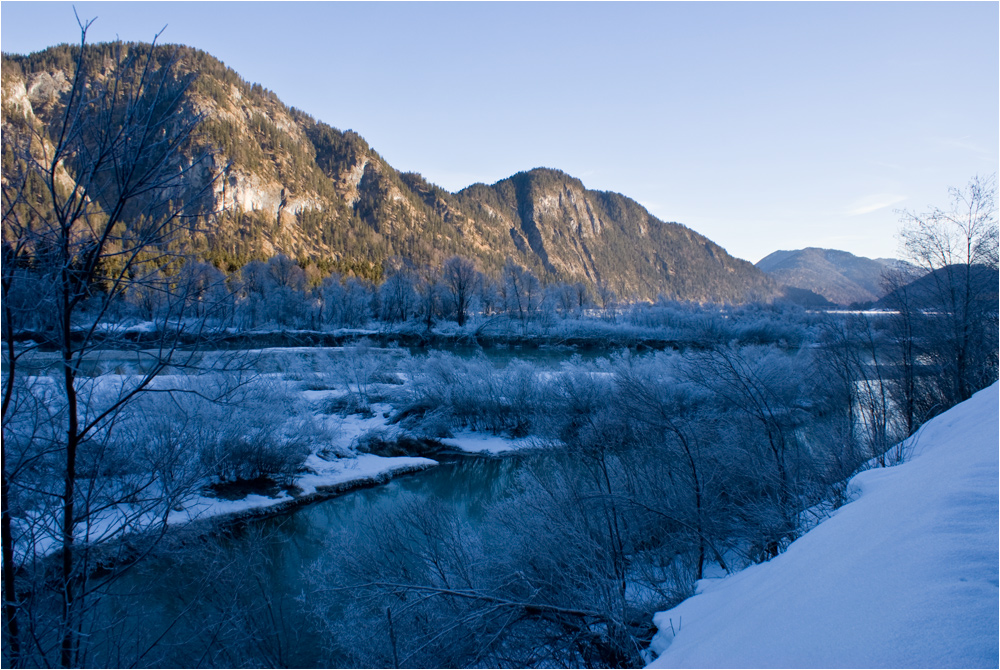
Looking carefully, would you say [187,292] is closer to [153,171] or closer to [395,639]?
[153,171]

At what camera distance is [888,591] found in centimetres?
256

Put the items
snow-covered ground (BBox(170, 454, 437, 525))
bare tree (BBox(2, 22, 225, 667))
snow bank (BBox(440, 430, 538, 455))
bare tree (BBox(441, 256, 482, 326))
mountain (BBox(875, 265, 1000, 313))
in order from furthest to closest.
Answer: bare tree (BBox(441, 256, 482, 326)) < snow bank (BBox(440, 430, 538, 455)) < mountain (BBox(875, 265, 1000, 313)) < snow-covered ground (BBox(170, 454, 437, 525)) < bare tree (BBox(2, 22, 225, 667))

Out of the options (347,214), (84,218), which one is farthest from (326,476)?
(347,214)

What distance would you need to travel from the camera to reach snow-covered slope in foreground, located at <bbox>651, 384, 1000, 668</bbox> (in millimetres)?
2156

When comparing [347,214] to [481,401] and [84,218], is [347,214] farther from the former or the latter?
[84,218]

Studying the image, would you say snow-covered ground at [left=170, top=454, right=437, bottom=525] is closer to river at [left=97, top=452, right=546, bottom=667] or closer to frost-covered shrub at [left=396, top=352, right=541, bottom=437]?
river at [left=97, top=452, right=546, bottom=667]

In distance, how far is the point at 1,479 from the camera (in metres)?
2.99

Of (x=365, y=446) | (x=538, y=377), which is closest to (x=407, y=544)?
(x=365, y=446)

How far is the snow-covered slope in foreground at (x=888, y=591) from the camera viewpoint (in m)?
2.16

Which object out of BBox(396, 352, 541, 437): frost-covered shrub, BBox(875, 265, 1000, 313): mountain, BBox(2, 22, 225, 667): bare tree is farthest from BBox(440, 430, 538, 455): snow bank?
BBox(2, 22, 225, 667): bare tree

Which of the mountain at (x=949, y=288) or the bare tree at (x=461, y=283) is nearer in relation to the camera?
the mountain at (x=949, y=288)

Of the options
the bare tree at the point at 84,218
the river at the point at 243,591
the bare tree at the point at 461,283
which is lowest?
the river at the point at 243,591

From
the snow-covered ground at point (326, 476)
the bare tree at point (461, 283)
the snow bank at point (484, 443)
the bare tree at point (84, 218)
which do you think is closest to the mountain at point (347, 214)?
the bare tree at point (461, 283)

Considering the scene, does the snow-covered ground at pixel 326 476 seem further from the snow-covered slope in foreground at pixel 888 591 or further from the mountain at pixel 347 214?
the mountain at pixel 347 214
